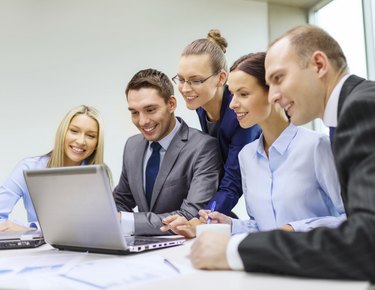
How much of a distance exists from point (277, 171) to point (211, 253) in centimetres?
71

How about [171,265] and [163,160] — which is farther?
[163,160]

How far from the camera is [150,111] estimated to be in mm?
1944

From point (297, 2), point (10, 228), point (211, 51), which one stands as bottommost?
point (10, 228)

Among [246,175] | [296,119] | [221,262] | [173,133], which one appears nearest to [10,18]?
[173,133]

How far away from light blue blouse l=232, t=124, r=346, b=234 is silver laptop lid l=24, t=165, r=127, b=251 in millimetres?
551

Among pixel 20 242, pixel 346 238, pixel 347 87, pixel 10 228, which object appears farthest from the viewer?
pixel 10 228

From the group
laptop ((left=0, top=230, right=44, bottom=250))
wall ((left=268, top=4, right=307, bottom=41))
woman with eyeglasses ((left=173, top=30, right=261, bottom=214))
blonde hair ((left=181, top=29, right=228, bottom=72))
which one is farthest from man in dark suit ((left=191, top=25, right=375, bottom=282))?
wall ((left=268, top=4, right=307, bottom=41))

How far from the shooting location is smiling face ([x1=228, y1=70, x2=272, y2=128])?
1.55m

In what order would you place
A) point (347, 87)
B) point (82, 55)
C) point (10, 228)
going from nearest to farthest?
point (347, 87)
point (10, 228)
point (82, 55)

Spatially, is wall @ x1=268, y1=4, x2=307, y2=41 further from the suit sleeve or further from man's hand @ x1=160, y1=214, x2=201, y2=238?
man's hand @ x1=160, y1=214, x2=201, y2=238

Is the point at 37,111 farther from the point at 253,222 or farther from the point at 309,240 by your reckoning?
the point at 309,240

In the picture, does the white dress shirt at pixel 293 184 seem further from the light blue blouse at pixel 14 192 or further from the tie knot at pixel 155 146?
the light blue blouse at pixel 14 192

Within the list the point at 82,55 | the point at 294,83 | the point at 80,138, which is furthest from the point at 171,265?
the point at 82,55

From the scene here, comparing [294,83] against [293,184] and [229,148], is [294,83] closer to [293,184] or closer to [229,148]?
[293,184]
